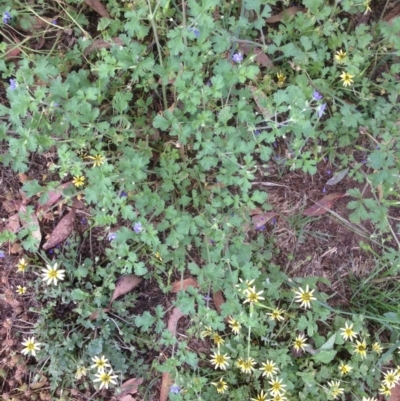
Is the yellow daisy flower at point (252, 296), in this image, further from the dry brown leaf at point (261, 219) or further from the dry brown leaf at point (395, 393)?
the dry brown leaf at point (395, 393)

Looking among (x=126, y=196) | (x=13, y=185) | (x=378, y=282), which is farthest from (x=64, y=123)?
(x=378, y=282)

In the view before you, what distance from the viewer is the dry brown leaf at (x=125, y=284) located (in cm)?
327

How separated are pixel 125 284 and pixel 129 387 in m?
0.68

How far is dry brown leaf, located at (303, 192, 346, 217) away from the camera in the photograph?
3359 millimetres

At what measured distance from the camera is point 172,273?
3.29 meters

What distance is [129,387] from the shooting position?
324 cm

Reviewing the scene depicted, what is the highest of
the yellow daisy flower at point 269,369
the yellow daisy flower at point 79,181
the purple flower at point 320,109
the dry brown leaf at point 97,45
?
the dry brown leaf at point 97,45

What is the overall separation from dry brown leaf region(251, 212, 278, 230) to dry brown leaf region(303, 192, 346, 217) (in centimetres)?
26

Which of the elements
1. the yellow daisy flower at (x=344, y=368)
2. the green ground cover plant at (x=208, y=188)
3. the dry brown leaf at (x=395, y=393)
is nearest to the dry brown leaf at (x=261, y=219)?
the green ground cover plant at (x=208, y=188)

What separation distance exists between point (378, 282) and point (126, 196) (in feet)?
5.96

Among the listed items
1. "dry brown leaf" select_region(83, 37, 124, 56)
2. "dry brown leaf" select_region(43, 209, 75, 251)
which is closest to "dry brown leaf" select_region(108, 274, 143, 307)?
"dry brown leaf" select_region(43, 209, 75, 251)

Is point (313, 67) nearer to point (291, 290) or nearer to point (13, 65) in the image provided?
point (291, 290)

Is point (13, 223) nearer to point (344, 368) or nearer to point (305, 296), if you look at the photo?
point (305, 296)

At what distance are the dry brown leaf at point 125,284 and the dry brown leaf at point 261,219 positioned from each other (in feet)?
2.86
